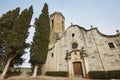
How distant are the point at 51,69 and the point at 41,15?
9.58 m

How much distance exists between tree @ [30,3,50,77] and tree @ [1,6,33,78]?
1.47 meters

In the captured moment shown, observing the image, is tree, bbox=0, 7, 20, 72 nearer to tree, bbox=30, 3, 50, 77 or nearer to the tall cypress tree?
the tall cypress tree

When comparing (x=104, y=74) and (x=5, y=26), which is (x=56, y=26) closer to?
(x=5, y=26)

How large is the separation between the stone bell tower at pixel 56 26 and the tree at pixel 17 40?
6521 millimetres

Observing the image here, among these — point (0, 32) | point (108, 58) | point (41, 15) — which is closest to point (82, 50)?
point (108, 58)

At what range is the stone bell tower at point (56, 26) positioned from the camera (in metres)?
20.0

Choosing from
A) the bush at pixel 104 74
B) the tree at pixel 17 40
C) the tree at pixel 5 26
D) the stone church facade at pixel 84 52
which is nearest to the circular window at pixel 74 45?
the stone church facade at pixel 84 52

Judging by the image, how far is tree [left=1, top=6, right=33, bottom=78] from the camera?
482 inches

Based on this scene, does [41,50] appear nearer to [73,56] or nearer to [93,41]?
[73,56]

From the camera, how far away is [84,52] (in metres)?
14.4

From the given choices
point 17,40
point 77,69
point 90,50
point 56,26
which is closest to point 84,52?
point 90,50

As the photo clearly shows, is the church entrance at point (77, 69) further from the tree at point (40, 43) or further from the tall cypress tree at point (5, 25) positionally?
the tall cypress tree at point (5, 25)

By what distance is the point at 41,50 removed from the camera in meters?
14.4

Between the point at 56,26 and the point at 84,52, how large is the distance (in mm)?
9055
